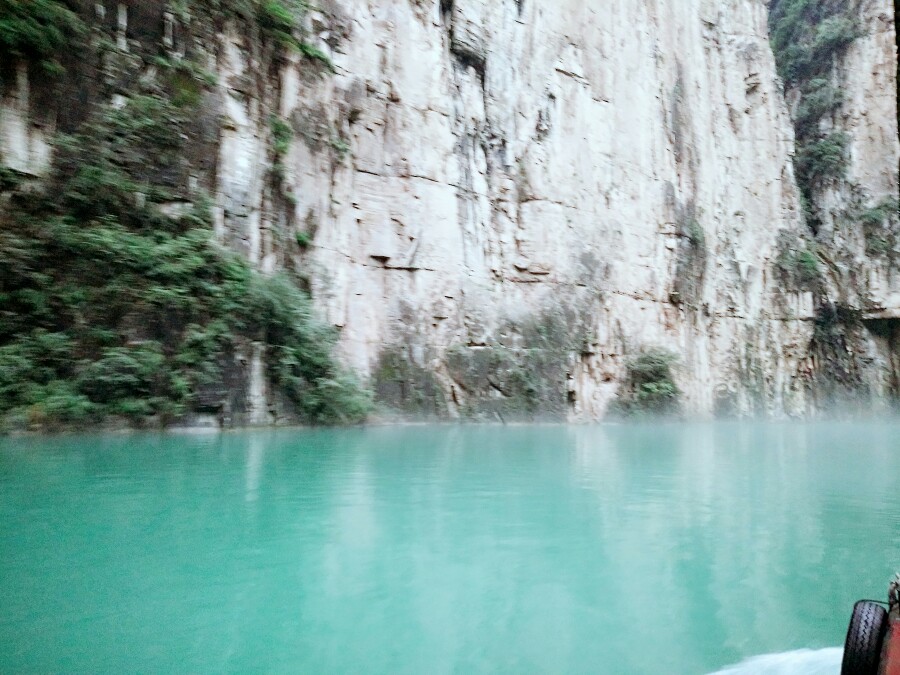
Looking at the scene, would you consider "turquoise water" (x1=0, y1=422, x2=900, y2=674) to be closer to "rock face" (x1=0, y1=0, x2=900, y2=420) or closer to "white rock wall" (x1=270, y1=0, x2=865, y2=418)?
"rock face" (x1=0, y1=0, x2=900, y2=420)

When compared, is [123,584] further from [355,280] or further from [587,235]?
[587,235]

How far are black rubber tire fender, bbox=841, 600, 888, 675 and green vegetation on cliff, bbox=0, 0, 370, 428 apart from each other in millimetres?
9810

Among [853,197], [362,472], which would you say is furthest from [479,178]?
[853,197]

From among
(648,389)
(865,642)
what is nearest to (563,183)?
(648,389)

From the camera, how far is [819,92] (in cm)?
2961

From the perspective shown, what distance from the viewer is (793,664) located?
7.77 ft

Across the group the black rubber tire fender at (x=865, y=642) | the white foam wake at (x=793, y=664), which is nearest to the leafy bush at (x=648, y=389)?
the white foam wake at (x=793, y=664)

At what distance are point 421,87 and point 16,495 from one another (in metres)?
15.5

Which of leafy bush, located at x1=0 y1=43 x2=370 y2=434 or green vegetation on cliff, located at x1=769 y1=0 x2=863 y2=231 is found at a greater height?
green vegetation on cliff, located at x1=769 y1=0 x2=863 y2=231

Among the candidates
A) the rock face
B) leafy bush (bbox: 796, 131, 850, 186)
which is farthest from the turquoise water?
Answer: leafy bush (bbox: 796, 131, 850, 186)

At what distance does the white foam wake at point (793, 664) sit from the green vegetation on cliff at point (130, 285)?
9409 millimetres

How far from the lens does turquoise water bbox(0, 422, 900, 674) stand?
236cm

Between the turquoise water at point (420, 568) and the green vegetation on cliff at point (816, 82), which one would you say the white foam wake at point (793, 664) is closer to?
the turquoise water at point (420, 568)

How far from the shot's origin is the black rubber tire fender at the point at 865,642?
1854 mm
